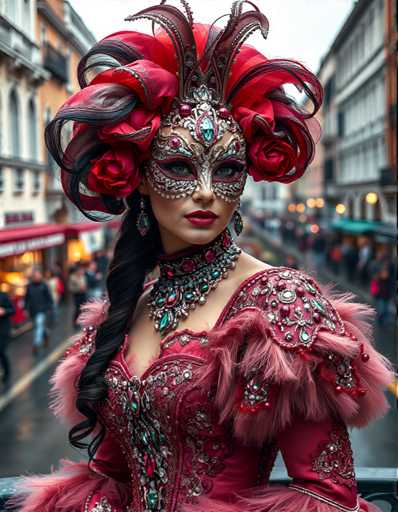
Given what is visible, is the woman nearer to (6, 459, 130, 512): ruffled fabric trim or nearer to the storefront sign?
(6, 459, 130, 512): ruffled fabric trim

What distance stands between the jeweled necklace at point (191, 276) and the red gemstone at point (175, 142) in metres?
0.32

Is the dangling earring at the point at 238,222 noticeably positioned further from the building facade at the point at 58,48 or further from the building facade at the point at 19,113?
the building facade at the point at 19,113

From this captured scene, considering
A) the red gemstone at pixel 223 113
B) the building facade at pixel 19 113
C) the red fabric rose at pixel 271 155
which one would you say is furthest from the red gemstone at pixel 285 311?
the building facade at pixel 19 113

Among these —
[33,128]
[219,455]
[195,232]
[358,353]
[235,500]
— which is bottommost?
[235,500]

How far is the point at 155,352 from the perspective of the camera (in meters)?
1.83

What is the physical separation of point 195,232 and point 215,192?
12 centimetres

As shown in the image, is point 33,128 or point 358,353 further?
point 33,128

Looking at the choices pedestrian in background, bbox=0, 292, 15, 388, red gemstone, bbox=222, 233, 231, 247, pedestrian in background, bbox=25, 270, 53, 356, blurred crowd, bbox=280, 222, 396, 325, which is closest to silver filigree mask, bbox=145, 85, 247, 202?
red gemstone, bbox=222, 233, 231, 247

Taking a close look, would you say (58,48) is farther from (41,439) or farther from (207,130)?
(41,439)

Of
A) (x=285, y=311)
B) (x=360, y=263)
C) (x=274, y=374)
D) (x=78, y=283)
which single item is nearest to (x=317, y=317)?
(x=285, y=311)

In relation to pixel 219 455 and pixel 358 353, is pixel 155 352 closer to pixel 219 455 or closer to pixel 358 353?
pixel 219 455

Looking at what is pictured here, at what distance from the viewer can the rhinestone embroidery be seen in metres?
1.54

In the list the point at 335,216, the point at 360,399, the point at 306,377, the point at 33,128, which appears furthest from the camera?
the point at 335,216

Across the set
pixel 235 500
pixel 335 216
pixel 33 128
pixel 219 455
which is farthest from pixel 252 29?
pixel 335 216
